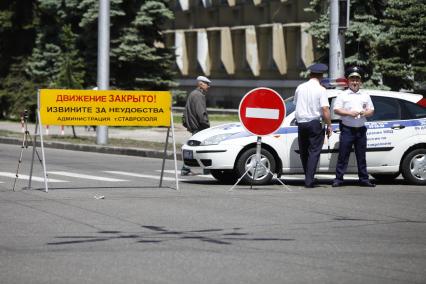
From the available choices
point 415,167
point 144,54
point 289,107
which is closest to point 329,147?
point 289,107

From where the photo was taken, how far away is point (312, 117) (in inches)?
699

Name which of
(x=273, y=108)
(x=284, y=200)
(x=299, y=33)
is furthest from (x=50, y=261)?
(x=299, y=33)

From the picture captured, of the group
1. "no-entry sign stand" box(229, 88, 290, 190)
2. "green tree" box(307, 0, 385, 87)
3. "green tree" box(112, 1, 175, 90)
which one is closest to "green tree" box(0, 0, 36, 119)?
"green tree" box(112, 1, 175, 90)

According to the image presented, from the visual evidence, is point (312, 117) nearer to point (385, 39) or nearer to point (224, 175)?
point (224, 175)

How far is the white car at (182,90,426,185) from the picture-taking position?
18.3m

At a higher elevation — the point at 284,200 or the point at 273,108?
the point at 273,108

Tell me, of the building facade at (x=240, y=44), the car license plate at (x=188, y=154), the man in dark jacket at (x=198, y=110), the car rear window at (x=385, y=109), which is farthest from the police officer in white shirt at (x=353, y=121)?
the building facade at (x=240, y=44)

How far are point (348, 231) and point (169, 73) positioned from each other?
3483cm

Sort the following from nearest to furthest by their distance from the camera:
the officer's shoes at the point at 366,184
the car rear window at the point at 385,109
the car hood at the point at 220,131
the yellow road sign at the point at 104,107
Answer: the yellow road sign at the point at 104,107 < the officer's shoes at the point at 366,184 < the car hood at the point at 220,131 < the car rear window at the point at 385,109

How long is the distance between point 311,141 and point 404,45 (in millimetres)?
18527

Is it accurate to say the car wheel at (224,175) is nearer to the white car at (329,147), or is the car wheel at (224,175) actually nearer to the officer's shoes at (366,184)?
the white car at (329,147)

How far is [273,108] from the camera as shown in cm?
1741

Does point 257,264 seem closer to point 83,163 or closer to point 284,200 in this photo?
point 284,200

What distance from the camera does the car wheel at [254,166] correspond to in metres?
18.2
